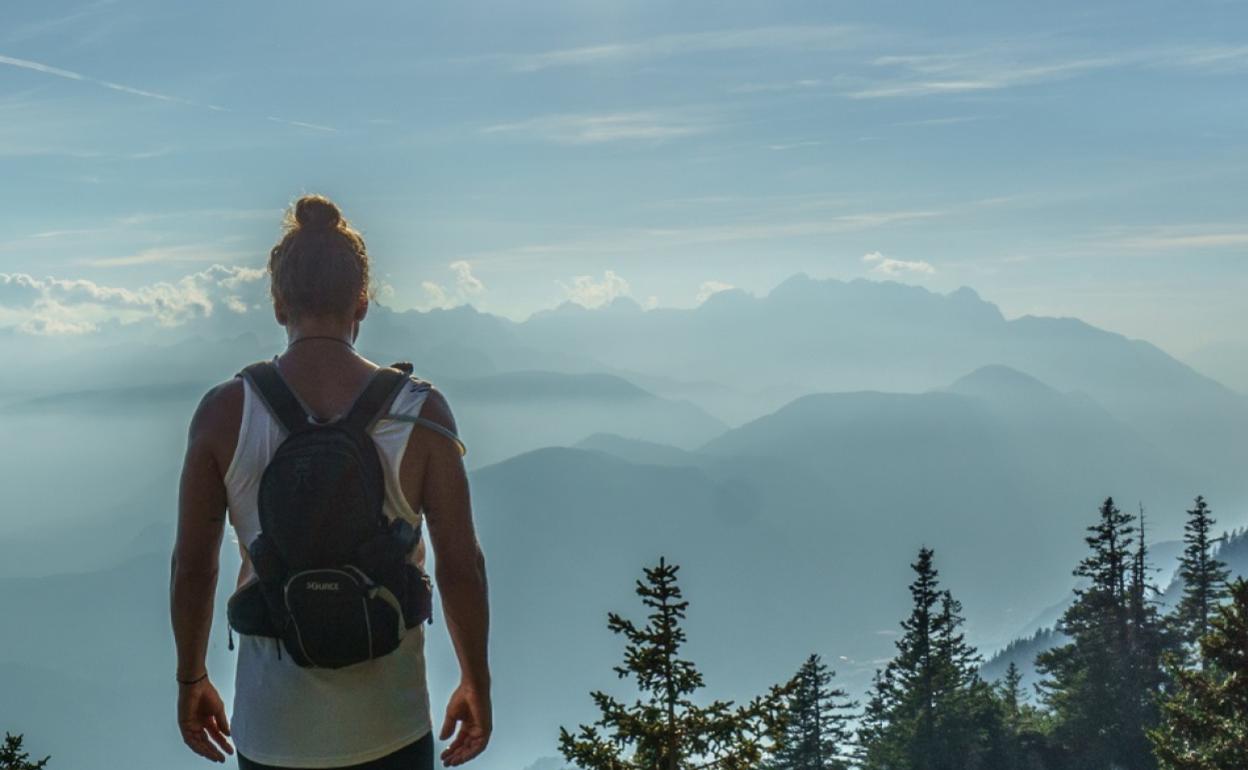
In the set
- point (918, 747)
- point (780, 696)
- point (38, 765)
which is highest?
point (780, 696)

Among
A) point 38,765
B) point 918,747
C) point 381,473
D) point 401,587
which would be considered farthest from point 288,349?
point 918,747

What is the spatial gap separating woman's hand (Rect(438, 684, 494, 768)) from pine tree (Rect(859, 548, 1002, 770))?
4400 centimetres

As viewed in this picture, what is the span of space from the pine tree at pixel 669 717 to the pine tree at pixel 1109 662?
4063cm

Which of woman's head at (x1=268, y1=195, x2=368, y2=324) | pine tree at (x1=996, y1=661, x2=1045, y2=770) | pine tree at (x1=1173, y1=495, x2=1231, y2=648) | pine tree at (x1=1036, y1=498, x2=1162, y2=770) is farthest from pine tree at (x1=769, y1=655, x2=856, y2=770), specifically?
woman's head at (x1=268, y1=195, x2=368, y2=324)

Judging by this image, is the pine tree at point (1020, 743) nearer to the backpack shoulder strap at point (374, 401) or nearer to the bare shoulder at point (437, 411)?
the bare shoulder at point (437, 411)

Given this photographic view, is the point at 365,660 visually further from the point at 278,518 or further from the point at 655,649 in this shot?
the point at 655,649

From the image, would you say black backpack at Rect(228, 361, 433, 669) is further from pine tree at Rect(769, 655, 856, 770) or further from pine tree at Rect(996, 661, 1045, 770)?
pine tree at Rect(996, 661, 1045, 770)

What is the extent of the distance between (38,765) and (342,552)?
437 inches

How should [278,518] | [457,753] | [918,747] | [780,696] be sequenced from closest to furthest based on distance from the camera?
[278,518], [457,753], [780,696], [918,747]

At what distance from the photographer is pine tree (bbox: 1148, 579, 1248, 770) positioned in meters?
21.0

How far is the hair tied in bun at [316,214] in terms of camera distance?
4.95 m

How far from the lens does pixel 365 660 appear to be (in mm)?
4891

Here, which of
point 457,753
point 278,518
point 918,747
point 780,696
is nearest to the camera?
point 278,518

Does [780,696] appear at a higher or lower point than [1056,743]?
higher
